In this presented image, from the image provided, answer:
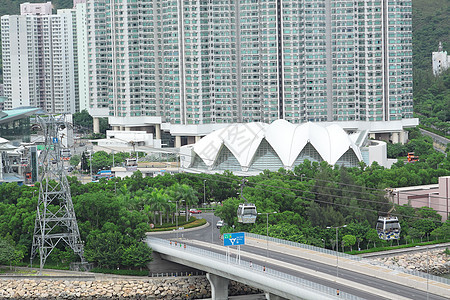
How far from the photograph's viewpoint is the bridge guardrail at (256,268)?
56000mm

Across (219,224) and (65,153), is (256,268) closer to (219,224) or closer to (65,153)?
(219,224)

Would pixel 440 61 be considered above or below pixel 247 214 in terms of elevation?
above

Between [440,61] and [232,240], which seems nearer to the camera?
[232,240]

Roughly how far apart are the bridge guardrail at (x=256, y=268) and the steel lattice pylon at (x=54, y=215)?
6017mm

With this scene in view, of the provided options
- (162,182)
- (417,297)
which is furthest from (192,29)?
(417,297)

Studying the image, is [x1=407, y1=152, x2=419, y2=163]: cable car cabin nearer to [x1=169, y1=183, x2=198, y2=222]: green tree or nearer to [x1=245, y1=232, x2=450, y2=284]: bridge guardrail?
[x1=169, y1=183, x2=198, y2=222]: green tree

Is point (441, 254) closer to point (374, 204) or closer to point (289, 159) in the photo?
point (374, 204)

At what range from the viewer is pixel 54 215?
2955 inches


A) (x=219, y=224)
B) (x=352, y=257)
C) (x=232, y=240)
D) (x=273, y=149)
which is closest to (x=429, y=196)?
(x=219, y=224)

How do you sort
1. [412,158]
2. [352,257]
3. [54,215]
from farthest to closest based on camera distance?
1. [412,158]
2. [54,215]
3. [352,257]

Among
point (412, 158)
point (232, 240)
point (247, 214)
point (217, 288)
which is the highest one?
point (412, 158)

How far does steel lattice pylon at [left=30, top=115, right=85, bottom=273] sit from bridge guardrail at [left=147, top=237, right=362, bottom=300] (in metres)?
6.02

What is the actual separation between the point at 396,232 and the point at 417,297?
16430 millimetres

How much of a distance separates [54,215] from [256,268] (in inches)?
766
